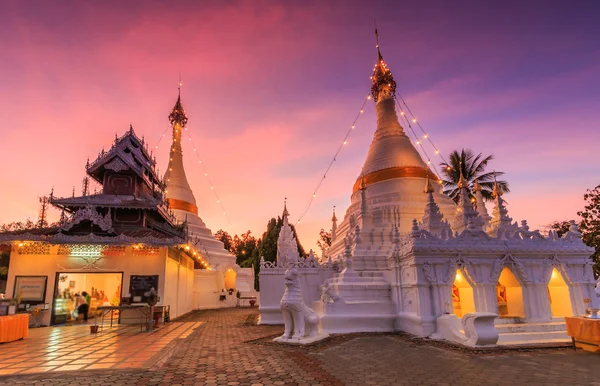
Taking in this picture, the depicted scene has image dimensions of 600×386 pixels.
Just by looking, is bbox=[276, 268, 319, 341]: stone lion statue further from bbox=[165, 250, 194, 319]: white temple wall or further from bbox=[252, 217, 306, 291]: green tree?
bbox=[252, 217, 306, 291]: green tree

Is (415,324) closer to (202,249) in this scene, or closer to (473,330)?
(473,330)

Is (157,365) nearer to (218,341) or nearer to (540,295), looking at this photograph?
(218,341)

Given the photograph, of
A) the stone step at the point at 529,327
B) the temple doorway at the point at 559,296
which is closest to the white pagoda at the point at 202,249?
the stone step at the point at 529,327

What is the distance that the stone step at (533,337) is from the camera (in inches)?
387

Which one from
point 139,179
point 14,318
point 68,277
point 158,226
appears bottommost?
A: point 14,318

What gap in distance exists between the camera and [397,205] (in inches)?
719

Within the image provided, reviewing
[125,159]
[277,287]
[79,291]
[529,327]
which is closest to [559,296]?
[529,327]

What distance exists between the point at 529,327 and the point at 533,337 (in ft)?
2.32

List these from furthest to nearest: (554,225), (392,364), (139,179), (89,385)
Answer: (554,225)
(139,179)
(392,364)
(89,385)

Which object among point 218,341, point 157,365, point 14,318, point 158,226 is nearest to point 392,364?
point 157,365

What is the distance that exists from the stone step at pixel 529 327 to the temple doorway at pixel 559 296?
1.44m

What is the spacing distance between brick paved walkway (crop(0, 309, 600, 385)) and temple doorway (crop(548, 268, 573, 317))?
431 cm

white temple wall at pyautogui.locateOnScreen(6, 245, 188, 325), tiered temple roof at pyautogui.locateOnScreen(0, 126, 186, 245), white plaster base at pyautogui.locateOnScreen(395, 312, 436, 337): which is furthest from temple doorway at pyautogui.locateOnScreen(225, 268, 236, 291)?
white plaster base at pyautogui.locateOnScreen(395, 312, 436, 337)

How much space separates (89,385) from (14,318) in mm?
7108
